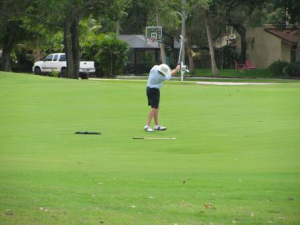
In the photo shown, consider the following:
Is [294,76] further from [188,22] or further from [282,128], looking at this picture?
[282,128]

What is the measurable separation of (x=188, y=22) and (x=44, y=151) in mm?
58951

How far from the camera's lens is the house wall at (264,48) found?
253ft

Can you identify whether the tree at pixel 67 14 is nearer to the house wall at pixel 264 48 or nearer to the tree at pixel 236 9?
the tree at pixel 236 9

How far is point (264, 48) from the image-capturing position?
7850 centimetres

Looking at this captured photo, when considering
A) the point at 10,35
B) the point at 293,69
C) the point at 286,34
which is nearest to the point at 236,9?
the point at 293,69

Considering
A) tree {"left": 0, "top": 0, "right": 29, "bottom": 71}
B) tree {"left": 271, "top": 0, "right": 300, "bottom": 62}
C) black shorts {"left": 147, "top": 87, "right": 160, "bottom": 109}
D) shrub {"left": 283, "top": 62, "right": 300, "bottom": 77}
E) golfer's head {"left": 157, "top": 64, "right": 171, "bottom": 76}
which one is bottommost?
shrub {"left": 283, "top": 62, "right": 300, "bottom": 77}

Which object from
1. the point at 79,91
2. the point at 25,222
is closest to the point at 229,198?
the point at 25,222

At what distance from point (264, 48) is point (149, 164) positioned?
66.1 m

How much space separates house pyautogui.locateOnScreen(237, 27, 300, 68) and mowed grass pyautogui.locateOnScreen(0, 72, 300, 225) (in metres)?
48.3

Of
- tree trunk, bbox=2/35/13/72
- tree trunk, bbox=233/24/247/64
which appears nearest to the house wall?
tree trunk, bbox=233/24/247/64

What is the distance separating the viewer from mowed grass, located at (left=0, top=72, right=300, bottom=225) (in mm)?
8883

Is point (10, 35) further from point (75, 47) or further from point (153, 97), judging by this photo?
point (153, 97)

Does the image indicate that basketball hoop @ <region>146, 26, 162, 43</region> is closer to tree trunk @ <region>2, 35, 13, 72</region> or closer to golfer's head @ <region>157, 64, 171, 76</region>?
tree trunk @ <region>2, 35, 13, 72</region>

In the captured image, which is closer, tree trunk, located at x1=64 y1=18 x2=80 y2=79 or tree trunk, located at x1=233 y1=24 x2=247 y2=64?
tree trunk, located at x1=64 y1=18 x2=80 y2=79
